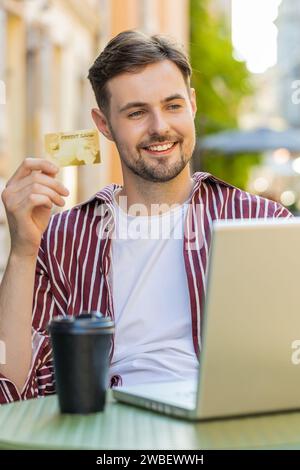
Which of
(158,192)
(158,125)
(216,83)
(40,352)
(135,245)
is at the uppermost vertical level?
(216,83)

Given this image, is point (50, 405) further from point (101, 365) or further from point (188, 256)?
point (188, 256)

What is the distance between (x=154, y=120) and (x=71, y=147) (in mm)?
278

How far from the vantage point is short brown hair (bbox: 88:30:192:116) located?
2525mm

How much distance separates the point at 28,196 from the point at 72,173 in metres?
8.65

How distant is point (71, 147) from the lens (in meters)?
2.29

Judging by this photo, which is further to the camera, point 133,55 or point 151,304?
point 133,55

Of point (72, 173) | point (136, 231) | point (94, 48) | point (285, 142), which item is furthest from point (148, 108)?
point (285, 142)

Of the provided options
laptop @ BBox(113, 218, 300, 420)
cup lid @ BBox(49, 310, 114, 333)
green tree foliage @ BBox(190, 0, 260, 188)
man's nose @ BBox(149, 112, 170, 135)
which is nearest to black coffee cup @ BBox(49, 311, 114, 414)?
cup lid @ BBox(49, 310, 114, 333)

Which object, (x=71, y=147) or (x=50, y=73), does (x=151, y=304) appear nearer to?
(x=71, y=147)

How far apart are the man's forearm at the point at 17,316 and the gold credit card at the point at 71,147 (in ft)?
0.69

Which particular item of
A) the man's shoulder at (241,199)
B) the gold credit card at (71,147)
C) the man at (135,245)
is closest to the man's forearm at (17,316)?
the man at (135,245)

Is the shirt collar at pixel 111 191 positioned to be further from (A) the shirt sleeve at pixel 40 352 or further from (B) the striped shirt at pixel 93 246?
(A) the shirt sleeve at pixel 40 352

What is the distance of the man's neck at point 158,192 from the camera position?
8.51 feet

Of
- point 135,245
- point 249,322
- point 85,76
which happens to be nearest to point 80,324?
point 249,322
